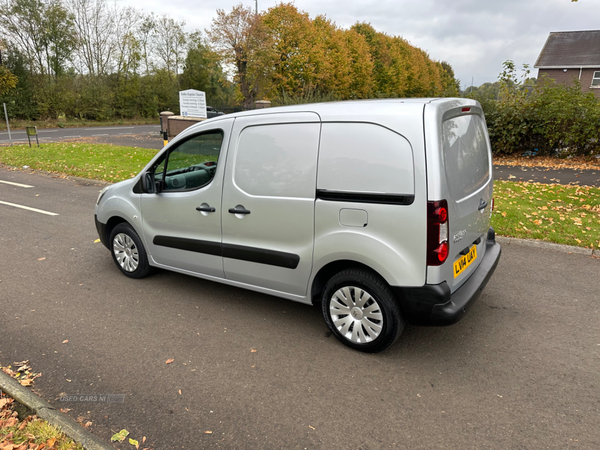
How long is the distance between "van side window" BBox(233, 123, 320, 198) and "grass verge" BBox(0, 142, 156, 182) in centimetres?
836

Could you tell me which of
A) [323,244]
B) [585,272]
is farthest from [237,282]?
[585,272]

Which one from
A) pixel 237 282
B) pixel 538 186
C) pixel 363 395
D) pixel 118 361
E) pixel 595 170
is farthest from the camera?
pixel 595 170

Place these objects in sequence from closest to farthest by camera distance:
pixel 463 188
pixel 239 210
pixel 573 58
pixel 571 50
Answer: pixel 463 188
pixel 239 210
pixel 573 58
pixel 571 50

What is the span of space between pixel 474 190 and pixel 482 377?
142 centimetres

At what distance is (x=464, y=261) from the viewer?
3375 mm

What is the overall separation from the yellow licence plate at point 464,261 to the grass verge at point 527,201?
3087 mm

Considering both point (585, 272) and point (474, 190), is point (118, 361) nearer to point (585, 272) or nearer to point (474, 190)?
point (474, 190)

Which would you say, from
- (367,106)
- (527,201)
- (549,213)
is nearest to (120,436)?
(367,106)

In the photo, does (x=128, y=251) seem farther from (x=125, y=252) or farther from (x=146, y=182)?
(x=146, y=182)

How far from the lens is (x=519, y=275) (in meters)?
4.99

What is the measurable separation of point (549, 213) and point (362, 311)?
5.45 m

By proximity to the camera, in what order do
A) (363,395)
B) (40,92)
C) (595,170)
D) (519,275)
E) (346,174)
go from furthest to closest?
1. (40,92)
2. (595,170)
3. (519,275)
4. (346,174)
5. (363,395)

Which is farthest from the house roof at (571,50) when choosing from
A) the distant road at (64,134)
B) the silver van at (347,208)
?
the silver van at (347,208)

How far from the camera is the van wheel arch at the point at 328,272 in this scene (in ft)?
10.8
